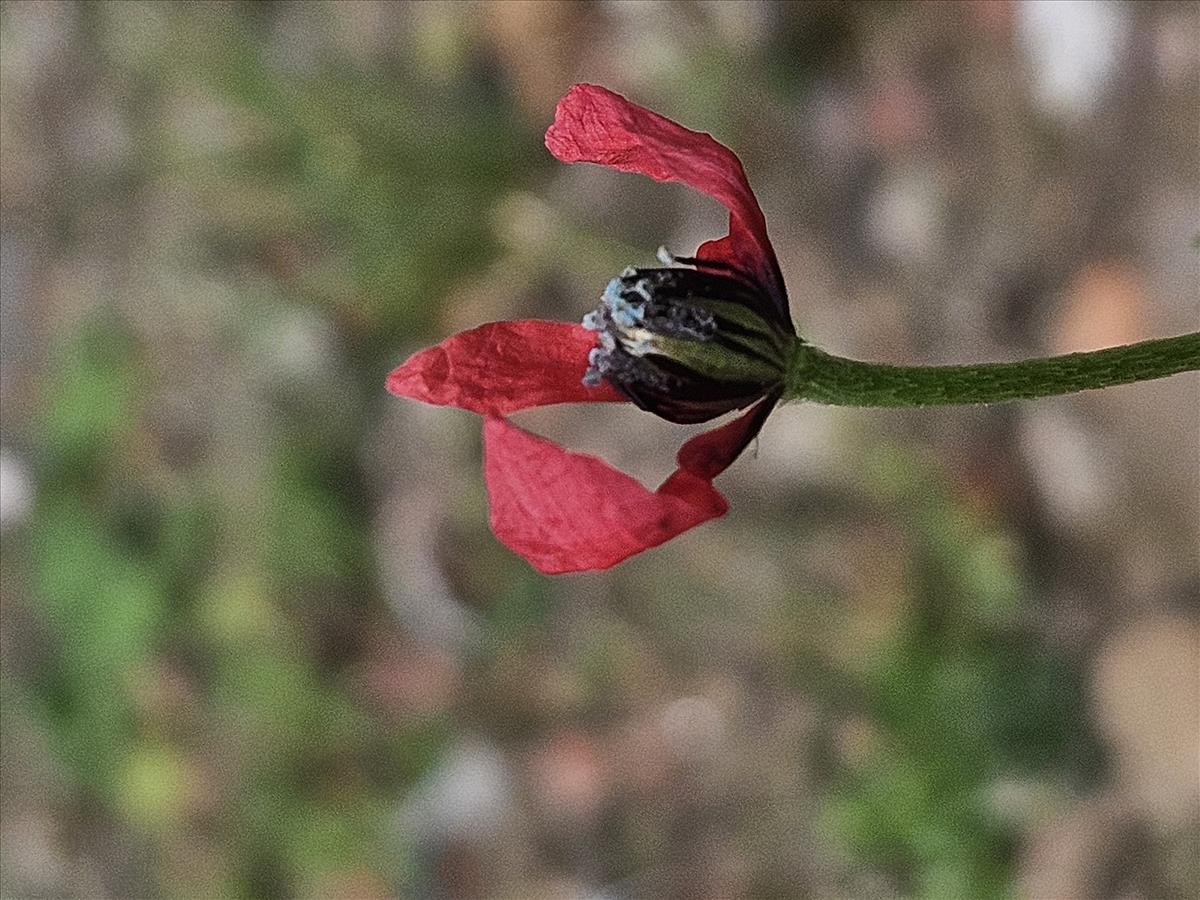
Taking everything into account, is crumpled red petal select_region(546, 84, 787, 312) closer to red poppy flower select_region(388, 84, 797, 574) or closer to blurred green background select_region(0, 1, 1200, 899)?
red poppy flower select_region(388, 84, 797, 574)

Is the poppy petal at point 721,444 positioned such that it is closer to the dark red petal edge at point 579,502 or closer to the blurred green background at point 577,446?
the dark red petal edge at point 579,502

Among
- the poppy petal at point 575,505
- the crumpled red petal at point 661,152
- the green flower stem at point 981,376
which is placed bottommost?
the poppy petal at point 575,505

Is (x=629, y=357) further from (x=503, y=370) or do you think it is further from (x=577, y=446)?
(x=577, y=446)

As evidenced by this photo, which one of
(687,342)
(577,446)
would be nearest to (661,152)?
(687,342)

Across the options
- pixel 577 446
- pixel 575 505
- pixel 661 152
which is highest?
pixel 577 446

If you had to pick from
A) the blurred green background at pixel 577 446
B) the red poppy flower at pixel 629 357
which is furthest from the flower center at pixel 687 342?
the blurred green background at pixel 577 446

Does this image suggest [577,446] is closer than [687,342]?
No
